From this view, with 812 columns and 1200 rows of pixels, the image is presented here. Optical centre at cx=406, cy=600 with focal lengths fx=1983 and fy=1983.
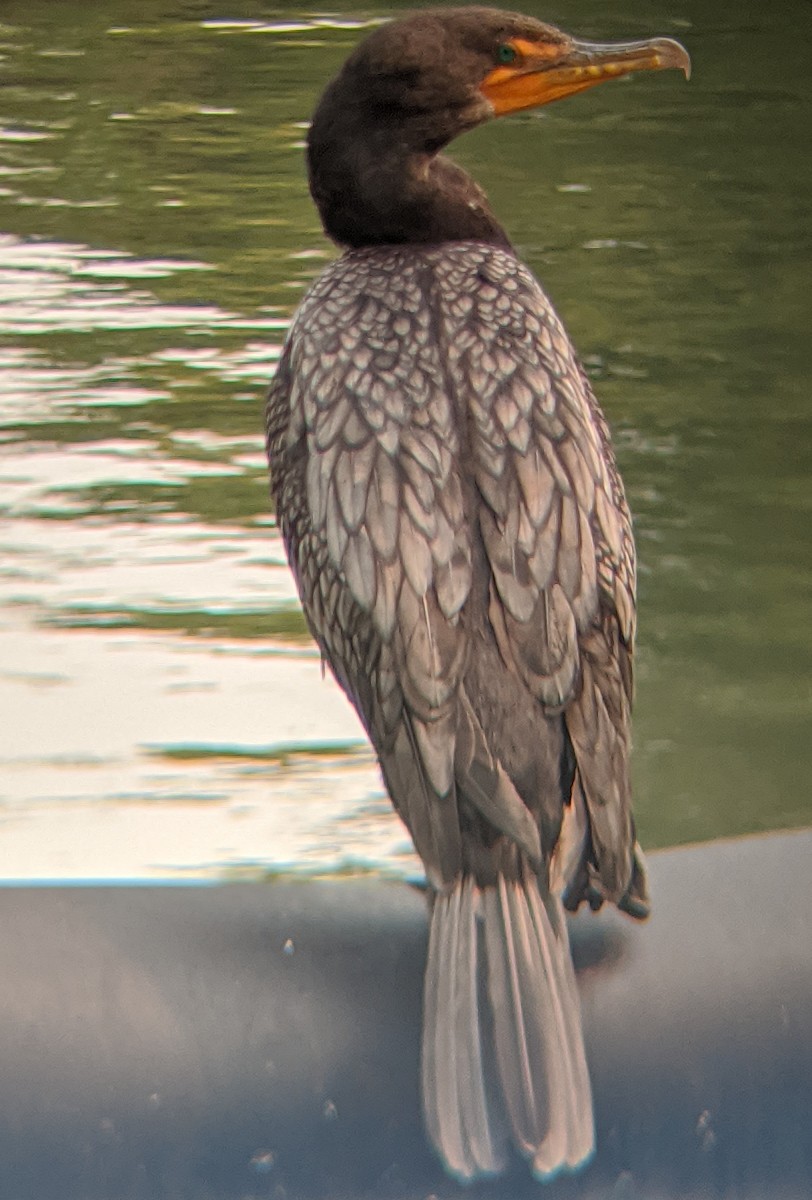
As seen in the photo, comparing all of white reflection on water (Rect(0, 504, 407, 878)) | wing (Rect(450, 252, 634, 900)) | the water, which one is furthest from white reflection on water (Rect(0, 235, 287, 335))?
wing (Rect(450, 252, 634, 900))

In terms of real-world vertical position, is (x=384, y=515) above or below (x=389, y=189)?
below

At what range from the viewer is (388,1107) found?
4.72 feet

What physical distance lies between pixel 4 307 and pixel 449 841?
11.6 feet

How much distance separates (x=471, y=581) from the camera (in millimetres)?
1600

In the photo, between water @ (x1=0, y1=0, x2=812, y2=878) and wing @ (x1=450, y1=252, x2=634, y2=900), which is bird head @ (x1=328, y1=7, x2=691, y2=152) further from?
water @ (x1=0, y1=0, x2=812, y2=878)

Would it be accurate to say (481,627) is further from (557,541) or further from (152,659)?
(152,659)

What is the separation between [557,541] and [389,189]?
592 millimetres

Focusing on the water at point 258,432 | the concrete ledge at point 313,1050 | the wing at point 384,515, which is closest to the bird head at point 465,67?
the wing at point 384,515

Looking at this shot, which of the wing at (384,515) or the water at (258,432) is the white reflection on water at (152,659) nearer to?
the water at (258,432)

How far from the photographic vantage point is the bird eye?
Answer: 207cm

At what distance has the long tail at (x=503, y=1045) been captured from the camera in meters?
1.35

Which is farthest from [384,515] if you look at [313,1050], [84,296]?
[84,296]

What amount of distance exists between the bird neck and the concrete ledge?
2.75ft

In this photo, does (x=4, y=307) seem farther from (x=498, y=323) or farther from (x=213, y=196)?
(x=498, y=323)
